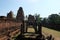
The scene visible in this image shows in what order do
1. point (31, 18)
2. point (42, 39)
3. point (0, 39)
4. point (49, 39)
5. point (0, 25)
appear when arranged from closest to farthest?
point (0, 39) → point (0, 25) → point (42, 39) → point (49, 39) → point (31, 18)

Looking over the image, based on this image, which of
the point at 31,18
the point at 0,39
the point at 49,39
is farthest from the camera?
the point at 31,18

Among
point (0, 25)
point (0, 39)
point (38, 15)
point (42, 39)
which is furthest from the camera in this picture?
point (38, 15)

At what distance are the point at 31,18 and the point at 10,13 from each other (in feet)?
39.5

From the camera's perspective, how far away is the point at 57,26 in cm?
3362

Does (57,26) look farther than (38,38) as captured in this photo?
Yes

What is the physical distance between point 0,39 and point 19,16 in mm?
26636

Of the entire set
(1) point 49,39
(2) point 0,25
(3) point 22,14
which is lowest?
(1) point 49,39

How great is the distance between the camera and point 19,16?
33.0 metres

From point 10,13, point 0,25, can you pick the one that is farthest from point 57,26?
point 0,25

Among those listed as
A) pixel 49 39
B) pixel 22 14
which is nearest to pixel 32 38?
pixel 49 39

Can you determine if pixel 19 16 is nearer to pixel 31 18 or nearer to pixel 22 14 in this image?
pixel 22 14

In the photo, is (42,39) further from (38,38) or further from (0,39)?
(0,39)

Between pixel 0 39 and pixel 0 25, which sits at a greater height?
pixel 0 25

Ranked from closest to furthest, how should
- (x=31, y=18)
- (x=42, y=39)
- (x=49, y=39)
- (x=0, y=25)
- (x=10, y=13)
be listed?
(x=0, y=25) < (x=42, y=39) < (x=49, y=39) < (x=10, y=13) < (x=31, y=18)
